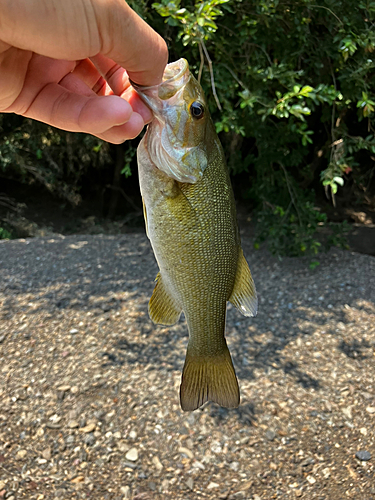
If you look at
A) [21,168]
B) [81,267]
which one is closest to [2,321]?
[81,267]

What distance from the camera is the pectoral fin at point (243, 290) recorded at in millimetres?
1611

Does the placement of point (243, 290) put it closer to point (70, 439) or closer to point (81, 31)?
point (81, 31)

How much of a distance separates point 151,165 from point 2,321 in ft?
11.9

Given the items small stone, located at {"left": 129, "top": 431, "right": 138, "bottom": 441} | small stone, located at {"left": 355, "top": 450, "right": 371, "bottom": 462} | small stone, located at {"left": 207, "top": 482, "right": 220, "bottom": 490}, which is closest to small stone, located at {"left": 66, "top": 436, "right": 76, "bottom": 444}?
small stone, located at {"left": 129, "top": 431, "right": 138, "bottom": 441}

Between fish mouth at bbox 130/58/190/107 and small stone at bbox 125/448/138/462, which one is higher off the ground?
fish mouth at bbox 130/58/190/107

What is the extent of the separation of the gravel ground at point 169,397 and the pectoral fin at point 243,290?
1.84 metres

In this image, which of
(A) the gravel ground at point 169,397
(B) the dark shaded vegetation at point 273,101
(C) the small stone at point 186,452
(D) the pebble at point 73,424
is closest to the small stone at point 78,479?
(A) the gravel ground at point 169,397

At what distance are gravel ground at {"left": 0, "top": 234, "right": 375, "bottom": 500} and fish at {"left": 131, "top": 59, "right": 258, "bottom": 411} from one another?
1.68 meters

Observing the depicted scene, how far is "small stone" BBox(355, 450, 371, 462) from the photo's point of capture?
A: 3.08 m

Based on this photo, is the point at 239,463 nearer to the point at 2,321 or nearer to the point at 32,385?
the point at 32,385

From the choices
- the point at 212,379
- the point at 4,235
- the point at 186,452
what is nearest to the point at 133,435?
the point at 186,452

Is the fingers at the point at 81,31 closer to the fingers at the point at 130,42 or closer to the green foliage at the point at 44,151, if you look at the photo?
the fingers at the point at 130,42

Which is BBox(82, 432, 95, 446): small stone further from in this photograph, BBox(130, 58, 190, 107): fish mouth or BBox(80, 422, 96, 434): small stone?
BBox(130, 58, 190, 107): fish mouth

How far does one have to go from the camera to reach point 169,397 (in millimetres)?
3551
